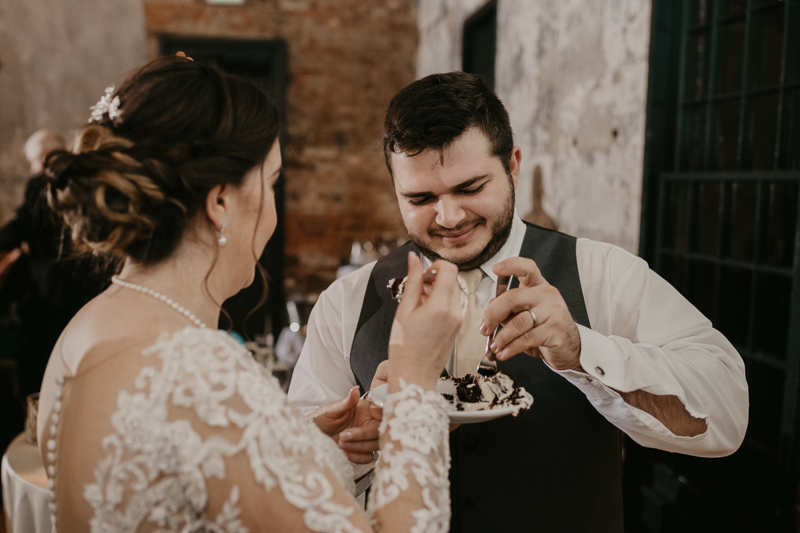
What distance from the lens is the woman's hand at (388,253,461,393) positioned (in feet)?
3.11

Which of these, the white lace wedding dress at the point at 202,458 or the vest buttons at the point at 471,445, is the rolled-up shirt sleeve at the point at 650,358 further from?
the white lace wedding dress at the point at 202,458

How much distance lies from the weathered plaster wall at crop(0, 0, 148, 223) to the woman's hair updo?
545 cm

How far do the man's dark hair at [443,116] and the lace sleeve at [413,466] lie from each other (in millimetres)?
752

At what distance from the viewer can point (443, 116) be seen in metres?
1.47

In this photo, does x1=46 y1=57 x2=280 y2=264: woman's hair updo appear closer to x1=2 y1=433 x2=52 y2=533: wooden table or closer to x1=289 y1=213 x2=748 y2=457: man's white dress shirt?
x1=289 y1=213 x2=748 y2=457: man's white dress shirt

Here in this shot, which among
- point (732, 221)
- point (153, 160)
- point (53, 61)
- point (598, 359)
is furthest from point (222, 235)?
point (53, 61)

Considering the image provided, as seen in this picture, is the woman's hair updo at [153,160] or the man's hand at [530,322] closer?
the woman's hair updo at [153,160]

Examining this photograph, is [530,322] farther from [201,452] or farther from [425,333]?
[201,452]

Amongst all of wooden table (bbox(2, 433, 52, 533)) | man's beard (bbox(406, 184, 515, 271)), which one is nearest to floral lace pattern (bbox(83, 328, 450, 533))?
man's beard (bbox(406, 184, 515, 271))

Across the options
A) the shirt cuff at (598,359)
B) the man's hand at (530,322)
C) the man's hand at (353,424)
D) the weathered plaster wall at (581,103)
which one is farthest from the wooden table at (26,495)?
the weathered plaster wall at (581,103)

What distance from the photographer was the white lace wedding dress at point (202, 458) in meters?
0.80

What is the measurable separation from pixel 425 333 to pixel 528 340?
0.26m

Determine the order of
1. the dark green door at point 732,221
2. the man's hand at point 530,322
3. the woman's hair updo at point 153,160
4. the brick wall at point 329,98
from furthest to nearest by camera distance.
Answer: the brick wall at point 329,98 → the dark green door at point 732,221 → the man's hand at point 530,322 → the woman's hair updo at point 153,160

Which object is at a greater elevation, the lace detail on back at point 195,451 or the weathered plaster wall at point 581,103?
the weathered plaster wall at point 581,103
